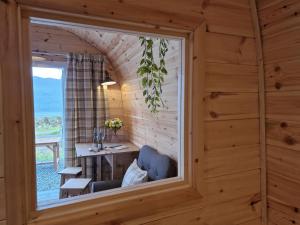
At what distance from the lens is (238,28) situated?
55.4 inches

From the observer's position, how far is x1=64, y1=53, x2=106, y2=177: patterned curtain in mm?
3861

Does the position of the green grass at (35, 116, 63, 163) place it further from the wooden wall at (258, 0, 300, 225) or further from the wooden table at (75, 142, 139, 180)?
the wooden wall at (258, 0, 300, 225)

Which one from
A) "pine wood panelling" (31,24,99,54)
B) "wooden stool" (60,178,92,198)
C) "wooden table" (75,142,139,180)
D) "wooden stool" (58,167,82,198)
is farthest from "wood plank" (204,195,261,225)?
"pine wood panelling" (31,24,99,54)

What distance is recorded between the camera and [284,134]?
137cm

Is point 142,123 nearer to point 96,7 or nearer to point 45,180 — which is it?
point 45,180

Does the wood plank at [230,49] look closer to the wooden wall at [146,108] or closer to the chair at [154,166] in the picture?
the wooden wall at [146,108]

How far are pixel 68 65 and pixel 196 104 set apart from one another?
3.12 m

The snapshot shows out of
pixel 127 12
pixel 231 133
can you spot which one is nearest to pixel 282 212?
pixel 231 133

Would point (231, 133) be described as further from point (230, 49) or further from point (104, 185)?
point (104, 185)

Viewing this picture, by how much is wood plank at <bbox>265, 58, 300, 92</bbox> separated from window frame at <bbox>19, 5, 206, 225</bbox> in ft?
1.57

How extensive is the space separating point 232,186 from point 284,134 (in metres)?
0.44

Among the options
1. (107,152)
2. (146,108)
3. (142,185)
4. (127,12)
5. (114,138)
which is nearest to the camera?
(127,12)

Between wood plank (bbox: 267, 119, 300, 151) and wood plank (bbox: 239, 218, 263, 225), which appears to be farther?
wood plank (bbox: 239, 218, 263, 225)

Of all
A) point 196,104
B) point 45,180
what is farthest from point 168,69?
point 45,180
